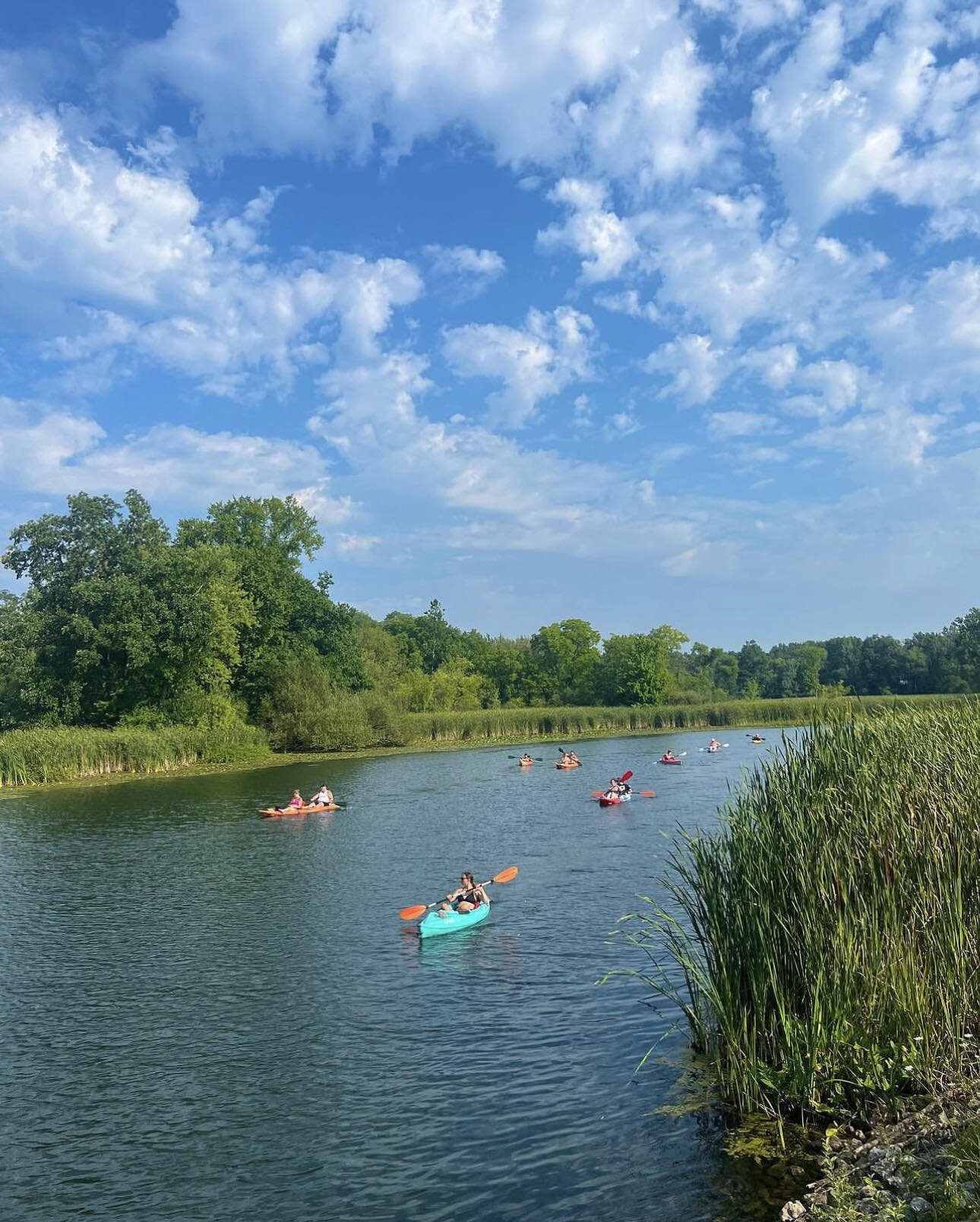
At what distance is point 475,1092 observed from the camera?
10664 mm

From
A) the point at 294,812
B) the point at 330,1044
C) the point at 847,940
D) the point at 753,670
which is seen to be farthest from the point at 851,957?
the point at 753,670

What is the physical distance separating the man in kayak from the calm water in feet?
1.69

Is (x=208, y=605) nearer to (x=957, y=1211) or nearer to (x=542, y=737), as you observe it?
(x=542, y=737)

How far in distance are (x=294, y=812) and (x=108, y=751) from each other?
16869 mm

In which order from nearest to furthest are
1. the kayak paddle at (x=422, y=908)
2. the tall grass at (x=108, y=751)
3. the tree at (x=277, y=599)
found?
the kayak paddle at (x=422, y=908), the tall grass at (x=108, y=751), the tree at (x=277, y=599)

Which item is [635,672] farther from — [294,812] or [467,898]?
[467,898]

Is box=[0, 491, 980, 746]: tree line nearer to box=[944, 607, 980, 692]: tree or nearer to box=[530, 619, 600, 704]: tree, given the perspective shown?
box=[944, 607, 980, 692]: tree

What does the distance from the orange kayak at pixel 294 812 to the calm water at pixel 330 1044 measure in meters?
6.01

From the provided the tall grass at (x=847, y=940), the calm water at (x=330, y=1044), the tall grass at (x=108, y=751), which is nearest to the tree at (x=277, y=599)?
the tall grass at (x=108, y=751)

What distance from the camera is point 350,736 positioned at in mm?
59156

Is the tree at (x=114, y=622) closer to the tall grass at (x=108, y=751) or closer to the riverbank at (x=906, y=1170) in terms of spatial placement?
the tall grass at (x=108, y=751)

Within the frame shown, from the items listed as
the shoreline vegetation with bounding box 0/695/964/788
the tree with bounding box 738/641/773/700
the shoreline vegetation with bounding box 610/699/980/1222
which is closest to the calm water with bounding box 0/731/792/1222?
the shoreline vegetation with bounding box 610/699/980/1222

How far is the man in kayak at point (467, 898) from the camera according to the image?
17.7m

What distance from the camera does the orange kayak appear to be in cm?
3256
